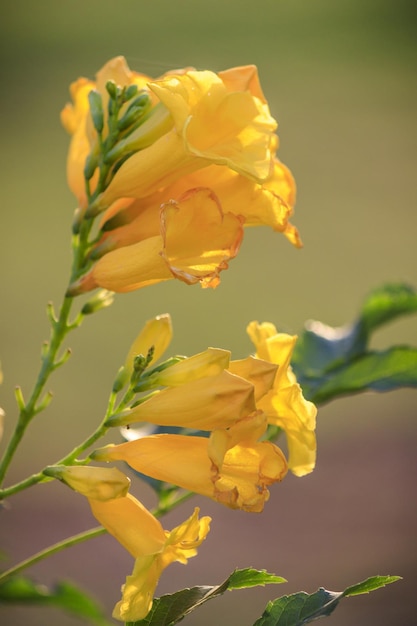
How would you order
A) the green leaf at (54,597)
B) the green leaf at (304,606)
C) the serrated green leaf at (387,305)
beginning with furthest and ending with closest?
the serrated green leaf at (387,305)
the green leaf at (54,597)
the green leaf at (304,606)

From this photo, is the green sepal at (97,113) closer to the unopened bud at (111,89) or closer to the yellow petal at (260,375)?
the unopened bud at (111,89)

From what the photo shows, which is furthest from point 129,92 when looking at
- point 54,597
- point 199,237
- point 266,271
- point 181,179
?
point 266,271

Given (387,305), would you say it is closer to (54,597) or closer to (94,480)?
(54,597)

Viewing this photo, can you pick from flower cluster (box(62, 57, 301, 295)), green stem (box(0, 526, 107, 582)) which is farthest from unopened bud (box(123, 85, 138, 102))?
green stem (box(0, 526, 107, 582))

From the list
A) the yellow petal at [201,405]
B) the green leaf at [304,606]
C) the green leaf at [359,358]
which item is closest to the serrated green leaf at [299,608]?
the green leaf at [304,606]

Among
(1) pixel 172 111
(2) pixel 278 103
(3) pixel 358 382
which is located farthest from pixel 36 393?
(2) pixel 278 103
